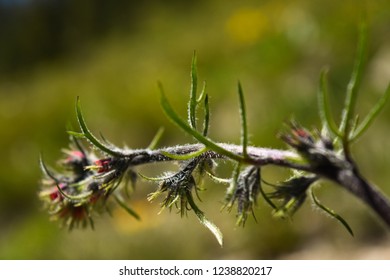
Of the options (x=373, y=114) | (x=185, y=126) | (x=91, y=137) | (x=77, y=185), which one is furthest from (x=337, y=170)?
(x=77, y=185)

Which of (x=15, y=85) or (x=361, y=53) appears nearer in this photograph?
(x=361, y=53)

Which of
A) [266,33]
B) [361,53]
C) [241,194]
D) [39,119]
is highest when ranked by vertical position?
[361,53]

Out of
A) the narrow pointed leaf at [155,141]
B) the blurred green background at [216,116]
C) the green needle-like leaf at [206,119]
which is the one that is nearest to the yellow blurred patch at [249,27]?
the blurred green background at [216,116]

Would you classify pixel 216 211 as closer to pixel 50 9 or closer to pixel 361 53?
pixel 361 53

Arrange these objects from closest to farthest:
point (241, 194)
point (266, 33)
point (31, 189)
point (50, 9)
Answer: point (241, 194) → point (31, 189) → point (266, 33) → point (50, 9)

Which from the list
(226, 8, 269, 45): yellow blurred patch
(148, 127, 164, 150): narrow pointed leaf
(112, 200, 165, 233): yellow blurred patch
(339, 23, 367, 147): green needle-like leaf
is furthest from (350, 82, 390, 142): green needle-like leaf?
(226, 8, 269, 45): yellow blurred patch

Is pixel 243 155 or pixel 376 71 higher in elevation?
pixel 243 155

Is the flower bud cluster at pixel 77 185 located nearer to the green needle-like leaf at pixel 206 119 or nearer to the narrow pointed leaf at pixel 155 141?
the narrow pointed leaf at pixel 155 141
